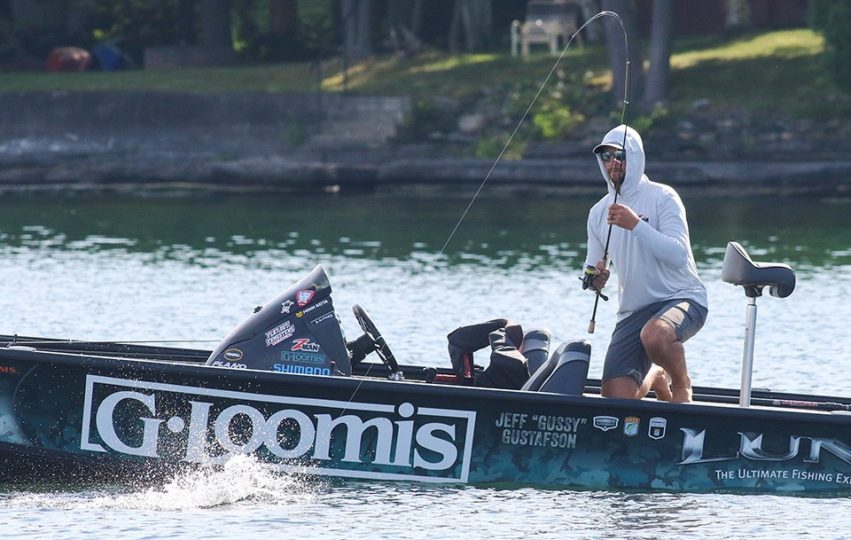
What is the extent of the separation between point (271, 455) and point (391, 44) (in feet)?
104

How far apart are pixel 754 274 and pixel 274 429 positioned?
9.10 feet

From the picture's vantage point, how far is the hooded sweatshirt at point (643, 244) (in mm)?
9641

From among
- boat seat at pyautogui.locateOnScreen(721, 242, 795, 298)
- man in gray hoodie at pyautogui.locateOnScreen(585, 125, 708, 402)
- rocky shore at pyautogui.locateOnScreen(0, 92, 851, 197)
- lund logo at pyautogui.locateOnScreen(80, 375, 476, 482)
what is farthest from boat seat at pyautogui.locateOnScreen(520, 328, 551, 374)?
rocky shore at pyautogui.locateOnScreen(0, 92, 851, 197)

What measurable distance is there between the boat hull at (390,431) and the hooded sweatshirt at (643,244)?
65cm

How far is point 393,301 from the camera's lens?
1883 centimetres

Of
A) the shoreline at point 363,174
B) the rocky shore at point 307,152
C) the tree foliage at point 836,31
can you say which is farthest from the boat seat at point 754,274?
the tree foliage at point 836,31

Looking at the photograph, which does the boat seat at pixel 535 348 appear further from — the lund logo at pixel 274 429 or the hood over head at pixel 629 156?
the hood over head at pixel 629 156

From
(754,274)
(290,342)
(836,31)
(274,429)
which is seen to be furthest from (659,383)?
(836,31)

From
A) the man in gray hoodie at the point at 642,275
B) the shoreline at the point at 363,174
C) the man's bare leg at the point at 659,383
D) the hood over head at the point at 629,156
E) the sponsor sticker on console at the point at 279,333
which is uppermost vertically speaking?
the hood over head at the point at 629,156

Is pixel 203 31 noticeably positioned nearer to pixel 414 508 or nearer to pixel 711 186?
pixel 711 186

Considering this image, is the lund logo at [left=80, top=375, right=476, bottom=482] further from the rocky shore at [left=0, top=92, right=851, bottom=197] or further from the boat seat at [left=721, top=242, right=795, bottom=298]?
the rocky shore at [left=0, top=92, right=851, bottom=197]

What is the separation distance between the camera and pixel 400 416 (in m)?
9.69

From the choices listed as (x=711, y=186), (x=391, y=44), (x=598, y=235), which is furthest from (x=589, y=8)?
(x=598, y=235)

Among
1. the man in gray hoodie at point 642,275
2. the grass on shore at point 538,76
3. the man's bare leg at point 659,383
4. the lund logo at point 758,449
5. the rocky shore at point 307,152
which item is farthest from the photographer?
the grass on shore at point 538,76
